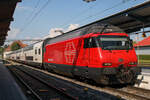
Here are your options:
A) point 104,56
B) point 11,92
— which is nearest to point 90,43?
point 104,56

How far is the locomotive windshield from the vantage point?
8751 millimetres

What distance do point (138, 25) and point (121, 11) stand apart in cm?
304

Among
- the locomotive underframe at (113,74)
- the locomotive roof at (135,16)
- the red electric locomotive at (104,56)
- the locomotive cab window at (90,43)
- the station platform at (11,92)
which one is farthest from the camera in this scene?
the locomotive roof at (135,16)

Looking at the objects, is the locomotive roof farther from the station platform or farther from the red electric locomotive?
the station platform

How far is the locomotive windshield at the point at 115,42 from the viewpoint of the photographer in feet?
28.7

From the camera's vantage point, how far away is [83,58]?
31.7 ft

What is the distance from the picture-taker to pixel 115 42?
9062mm

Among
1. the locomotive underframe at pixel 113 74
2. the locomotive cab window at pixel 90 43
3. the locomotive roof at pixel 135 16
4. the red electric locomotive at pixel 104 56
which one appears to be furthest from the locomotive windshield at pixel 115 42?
the locomotive roof at pixel 135 16

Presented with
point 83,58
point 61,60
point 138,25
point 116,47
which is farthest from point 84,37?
point 138,25

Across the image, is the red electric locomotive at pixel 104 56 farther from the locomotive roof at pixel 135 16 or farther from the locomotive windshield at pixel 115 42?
the locomotive roof at pixel 135 16

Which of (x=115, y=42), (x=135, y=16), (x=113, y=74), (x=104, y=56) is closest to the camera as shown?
(x=113, y=74)

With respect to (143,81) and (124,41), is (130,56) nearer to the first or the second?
(124,41)

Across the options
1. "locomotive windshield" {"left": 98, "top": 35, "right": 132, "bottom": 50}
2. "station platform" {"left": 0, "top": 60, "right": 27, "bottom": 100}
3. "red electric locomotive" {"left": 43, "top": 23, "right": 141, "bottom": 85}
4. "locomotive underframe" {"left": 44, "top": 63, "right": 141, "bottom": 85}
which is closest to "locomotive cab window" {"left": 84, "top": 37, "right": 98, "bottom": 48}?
"red electric locomotive" {"left": 43, "top": 23, "right": 141, "bottom": 85}

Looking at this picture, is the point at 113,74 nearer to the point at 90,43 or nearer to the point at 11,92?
the point at 90,43
